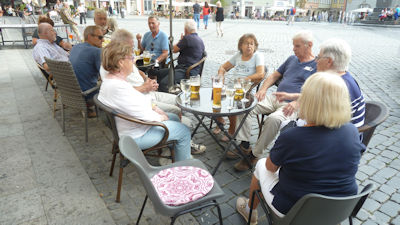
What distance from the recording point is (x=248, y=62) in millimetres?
3504

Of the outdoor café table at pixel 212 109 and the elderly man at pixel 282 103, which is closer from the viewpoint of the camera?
the outdoor café table at pixel 212 109

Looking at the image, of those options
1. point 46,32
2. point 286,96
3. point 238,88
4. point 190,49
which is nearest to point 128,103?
point 238,88

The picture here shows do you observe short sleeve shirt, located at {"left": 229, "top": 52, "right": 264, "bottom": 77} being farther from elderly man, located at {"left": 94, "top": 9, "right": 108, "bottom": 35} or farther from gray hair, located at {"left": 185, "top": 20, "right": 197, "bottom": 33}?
elderly man, located at {"left": 94, "top": 9, "right": 108, "bottom": 35}

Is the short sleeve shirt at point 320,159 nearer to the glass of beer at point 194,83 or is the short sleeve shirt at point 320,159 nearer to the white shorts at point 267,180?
the white shorts at point 267,180

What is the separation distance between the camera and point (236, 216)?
2225mm

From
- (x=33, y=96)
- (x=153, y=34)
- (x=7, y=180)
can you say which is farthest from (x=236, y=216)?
(x=33, y=96)

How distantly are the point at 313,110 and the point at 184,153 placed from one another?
1375 mm

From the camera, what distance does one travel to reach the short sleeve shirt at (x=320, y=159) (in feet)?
4.53

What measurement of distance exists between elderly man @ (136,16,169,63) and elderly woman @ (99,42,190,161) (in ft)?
7.64

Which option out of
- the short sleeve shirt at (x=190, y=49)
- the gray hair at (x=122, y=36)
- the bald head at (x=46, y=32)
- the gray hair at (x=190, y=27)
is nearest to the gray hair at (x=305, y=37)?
the short sleeve shirt at (x=190, y=49)

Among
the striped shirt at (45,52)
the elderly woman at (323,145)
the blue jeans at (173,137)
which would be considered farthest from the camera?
the striped shirt at (45,52)

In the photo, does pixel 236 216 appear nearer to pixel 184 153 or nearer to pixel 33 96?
pixel 184 153

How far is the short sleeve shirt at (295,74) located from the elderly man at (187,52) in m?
1.75

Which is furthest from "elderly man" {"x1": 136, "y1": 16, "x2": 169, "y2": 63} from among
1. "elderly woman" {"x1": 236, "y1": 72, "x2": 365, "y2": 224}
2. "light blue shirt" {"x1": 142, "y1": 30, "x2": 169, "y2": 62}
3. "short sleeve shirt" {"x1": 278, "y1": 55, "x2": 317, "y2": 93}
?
"elderly woman" {"x1": 236, "y1": 72, "x2": 365, "y2": 224}
